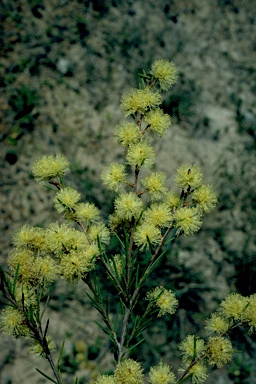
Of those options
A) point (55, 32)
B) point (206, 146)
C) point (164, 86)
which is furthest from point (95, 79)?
point (164, 86)

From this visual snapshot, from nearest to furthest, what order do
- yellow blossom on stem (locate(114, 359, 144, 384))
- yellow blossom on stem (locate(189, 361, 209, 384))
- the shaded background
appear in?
1. yellow blossom on stem (locate(114, 359, 144, 384))
2. yellow blossom on stem (locate(189, 361, 209, 384))
3. the shaded background

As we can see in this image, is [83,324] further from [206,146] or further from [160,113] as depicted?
[160,113]

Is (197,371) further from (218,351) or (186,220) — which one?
(186,220)

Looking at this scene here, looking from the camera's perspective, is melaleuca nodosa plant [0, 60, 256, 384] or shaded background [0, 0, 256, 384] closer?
melaleuca nodosa plant [0, 60, 256, 384]

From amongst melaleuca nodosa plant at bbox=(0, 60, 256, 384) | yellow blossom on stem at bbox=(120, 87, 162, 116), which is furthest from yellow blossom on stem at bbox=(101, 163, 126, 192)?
yellow blossom on stem at bbox=(120, 87, 162, 116)

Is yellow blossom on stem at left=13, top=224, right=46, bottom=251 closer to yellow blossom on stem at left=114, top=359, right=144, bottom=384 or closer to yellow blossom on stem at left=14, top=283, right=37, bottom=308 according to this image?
yellow blossom on stem at left=14, top=283, right=37, bottom=308

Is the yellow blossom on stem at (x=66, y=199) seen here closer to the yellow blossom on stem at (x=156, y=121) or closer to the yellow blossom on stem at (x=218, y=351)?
the yellow blossom on stem at (x=156, y=121)

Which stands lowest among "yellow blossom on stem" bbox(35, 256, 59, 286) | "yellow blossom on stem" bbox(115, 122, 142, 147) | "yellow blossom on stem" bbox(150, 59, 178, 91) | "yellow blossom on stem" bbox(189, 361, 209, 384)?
"yellow blossom on stem" bbox(189, 361, 209, 384)

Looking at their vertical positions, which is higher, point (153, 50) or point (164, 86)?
point (164, 86)
